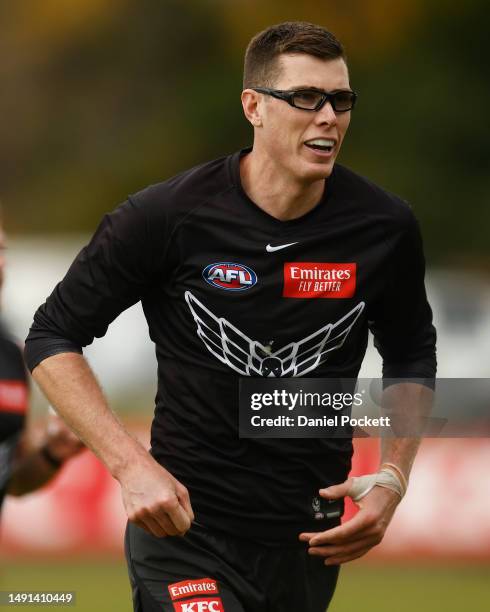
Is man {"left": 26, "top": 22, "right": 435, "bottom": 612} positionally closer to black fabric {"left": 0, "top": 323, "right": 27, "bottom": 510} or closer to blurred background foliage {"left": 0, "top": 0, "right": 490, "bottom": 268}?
black fabric {"left": 0, "top": 323, "right": 27, "bottom": 510}

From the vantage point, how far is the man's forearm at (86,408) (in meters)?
4.65

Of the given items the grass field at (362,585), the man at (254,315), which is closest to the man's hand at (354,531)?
the man at (254,315)

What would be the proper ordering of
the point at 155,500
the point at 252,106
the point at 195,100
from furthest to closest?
the point at 195,100 → the point at 252,106 → the point at 155,500

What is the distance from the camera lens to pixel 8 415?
22.0 feet

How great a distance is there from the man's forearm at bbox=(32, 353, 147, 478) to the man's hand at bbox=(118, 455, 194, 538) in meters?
0.06

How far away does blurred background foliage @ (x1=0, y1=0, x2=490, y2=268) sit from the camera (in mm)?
28312

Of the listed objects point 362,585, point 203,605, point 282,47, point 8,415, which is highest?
point 282,47

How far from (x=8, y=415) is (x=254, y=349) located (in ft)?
6.83

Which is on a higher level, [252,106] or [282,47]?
[282,47]

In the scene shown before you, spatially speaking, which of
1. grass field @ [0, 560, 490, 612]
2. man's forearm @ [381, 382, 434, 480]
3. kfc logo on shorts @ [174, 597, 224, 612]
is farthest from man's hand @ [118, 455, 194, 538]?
grass field @ [0, 560, 490, 612]

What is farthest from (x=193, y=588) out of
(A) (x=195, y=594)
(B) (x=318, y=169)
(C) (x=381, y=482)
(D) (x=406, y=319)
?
(B) (x=318, y=169)

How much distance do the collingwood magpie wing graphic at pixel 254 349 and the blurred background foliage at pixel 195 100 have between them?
22.5 meters

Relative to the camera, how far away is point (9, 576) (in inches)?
429

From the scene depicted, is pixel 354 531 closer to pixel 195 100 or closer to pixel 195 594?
pixel 195 594
